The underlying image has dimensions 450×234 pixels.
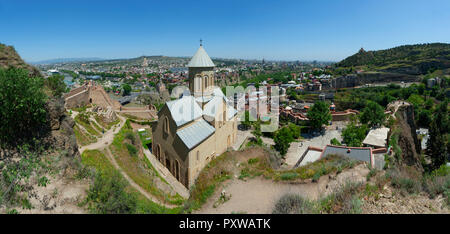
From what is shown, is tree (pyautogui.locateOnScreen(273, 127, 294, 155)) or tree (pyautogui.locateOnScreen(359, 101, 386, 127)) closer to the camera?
tree (pyautogui.locateOnScreen(273, 127, 294, 155))

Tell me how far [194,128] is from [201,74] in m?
4.69

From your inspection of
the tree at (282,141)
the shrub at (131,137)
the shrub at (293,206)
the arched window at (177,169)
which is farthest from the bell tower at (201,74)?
the shrub at (293,206)

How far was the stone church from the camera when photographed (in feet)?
44.7

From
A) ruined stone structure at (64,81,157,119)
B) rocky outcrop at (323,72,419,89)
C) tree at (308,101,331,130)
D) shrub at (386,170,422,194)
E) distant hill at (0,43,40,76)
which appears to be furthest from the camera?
rocky outcrop at (323,72,419,89)

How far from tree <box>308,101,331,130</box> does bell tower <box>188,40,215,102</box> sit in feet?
64.3

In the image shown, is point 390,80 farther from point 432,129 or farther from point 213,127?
point 213,127

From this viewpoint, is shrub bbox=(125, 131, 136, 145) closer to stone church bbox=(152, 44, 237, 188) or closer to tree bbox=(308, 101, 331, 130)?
stone church bbox=(152, 44, 237, 188)

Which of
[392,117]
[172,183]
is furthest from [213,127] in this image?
[392,117]

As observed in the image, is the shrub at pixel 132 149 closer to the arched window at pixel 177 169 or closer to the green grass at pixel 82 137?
the green grass at pixel 82 137

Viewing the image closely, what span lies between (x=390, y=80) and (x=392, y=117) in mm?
65578

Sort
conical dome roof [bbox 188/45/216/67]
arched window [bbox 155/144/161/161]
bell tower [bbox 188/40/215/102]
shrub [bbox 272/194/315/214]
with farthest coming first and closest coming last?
1. bell tower [bbox 188/40/215/102]
2. conical dome roof [bbox 188/45/216/67]
3. arched window [bbox 155/144/161/161]
4. shrub [bbox 272/194/315/214]

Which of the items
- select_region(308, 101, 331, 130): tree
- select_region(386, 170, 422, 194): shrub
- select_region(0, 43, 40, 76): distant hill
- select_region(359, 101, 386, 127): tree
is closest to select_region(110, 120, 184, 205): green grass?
select_region(0, 43, 40, 76): distant hill

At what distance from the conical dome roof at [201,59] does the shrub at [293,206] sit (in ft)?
40.8
